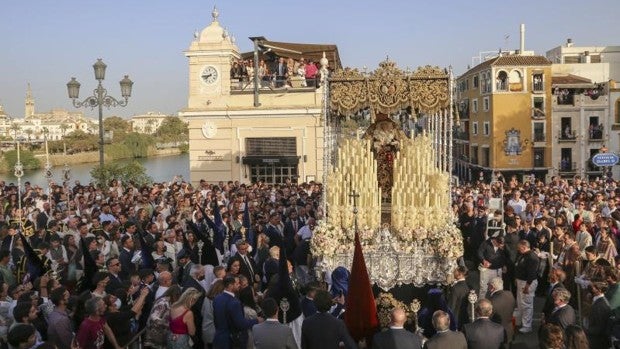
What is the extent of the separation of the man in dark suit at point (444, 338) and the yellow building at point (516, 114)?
1501 inches

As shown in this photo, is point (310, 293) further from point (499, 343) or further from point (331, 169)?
point (331, 169)

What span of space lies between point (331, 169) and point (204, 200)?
5914mm

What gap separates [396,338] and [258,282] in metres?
3.96

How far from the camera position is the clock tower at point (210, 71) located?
24.0 m

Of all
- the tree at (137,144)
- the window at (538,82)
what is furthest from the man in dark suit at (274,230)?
the tree at (137,144)

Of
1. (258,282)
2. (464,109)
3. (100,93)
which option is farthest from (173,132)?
(258,282)

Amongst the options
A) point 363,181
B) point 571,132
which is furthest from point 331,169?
point 571,132

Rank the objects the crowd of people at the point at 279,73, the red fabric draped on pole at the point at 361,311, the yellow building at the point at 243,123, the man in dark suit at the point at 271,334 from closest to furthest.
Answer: the man in dark suit at the point at 271,334 → the red fabric draped on pole at the point at 361,311 → the yellow building at the point at 243,123 → the crowd of people at the point at 279,73

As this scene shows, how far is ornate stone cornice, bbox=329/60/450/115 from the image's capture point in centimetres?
1143

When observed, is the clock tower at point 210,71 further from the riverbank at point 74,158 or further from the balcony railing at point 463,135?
the riverbank at point 74,158

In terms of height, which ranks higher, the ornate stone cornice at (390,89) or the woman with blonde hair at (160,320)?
the ornate stone cornice at (390,89)

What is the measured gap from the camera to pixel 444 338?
588cm

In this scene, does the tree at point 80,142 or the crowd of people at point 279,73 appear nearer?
the crowd of people at point 279,73

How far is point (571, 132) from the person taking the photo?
43.8m
